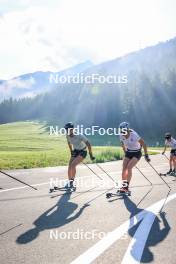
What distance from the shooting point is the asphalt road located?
18.0 feet

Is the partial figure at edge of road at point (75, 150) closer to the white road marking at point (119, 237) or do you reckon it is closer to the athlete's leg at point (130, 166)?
the athlete's leg at point (130, 166)

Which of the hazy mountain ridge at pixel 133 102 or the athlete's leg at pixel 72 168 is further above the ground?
the hazy mountain ridge at pixel 133 102

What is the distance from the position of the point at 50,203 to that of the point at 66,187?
278cm

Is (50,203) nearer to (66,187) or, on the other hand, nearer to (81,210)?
(81,210)

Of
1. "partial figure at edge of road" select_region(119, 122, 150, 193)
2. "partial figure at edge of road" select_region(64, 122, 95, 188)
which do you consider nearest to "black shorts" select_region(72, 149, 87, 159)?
"partial figure at edge of road" select_region(64, 122, 95, 188)

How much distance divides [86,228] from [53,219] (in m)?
1.05

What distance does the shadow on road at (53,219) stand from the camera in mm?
6508

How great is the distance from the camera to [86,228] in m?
7.16

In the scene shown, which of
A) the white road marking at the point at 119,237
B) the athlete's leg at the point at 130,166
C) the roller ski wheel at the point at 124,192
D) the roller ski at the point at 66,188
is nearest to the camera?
the white road marking at the point at 119,237

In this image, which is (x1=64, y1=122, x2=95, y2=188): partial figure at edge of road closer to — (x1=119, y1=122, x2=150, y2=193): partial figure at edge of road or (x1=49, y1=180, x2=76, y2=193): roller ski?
(x1=49, y1=180, x2=76, y2=193): roller ski

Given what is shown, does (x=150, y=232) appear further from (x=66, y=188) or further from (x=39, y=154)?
(x=39, y=154)

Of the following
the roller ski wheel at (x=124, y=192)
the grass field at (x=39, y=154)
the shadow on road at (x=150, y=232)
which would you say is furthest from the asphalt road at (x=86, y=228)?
the grass field at (x=39, y=154)

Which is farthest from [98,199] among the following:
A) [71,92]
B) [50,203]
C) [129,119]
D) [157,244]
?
[71,92]

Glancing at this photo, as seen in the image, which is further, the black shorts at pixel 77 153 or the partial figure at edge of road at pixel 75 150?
the black shorts at pixel 77 153
